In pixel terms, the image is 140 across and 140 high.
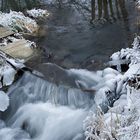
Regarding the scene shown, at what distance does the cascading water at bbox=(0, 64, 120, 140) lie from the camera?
5794mm

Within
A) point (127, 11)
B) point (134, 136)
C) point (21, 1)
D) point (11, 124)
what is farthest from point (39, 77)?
point (21, 1)

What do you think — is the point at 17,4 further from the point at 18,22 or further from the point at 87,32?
the point at 87,32

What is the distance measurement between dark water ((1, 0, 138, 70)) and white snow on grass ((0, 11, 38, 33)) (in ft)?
0.95

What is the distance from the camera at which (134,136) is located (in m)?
3.80

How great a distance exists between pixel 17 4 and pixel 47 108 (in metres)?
6.94

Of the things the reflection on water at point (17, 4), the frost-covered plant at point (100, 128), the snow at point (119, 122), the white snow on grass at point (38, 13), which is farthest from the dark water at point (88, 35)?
the frost-covered plant at point (100, 128)

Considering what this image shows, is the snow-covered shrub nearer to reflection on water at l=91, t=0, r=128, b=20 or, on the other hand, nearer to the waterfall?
the waterfall

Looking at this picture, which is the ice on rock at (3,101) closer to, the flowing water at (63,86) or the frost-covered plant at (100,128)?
the flowing water at (63,86)

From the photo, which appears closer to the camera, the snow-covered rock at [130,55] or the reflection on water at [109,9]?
the snow-covered rock at [130,55]

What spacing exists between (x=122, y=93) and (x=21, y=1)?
315 inches

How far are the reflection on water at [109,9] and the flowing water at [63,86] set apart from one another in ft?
1.04

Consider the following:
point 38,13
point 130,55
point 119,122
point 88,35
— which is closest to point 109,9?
point 88,35

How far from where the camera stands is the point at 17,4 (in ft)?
41.2

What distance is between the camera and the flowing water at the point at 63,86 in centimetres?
593
